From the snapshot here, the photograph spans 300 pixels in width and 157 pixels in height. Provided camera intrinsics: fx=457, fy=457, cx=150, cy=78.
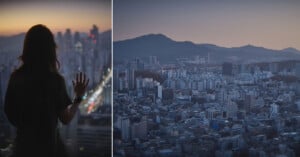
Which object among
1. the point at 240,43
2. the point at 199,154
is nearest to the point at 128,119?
the point at 199,154

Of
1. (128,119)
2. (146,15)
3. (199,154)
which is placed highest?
(146,15)

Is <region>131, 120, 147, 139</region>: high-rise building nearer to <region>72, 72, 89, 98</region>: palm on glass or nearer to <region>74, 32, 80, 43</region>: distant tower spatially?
<region>72, 72, 89, 98</region>: palm on glass

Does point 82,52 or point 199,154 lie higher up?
point 82,52

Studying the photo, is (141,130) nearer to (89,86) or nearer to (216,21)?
(89,86)

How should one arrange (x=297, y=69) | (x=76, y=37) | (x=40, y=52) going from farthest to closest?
(x=76, y=37) → (x=297, y=69) → (x=40, y=52)

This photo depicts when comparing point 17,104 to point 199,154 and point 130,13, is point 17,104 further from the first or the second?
point 199,154

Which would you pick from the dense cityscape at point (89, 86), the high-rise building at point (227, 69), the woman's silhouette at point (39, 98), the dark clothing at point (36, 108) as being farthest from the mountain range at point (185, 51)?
the dark clothing at point (36, 108)

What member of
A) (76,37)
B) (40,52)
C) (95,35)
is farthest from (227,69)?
(40,52)
